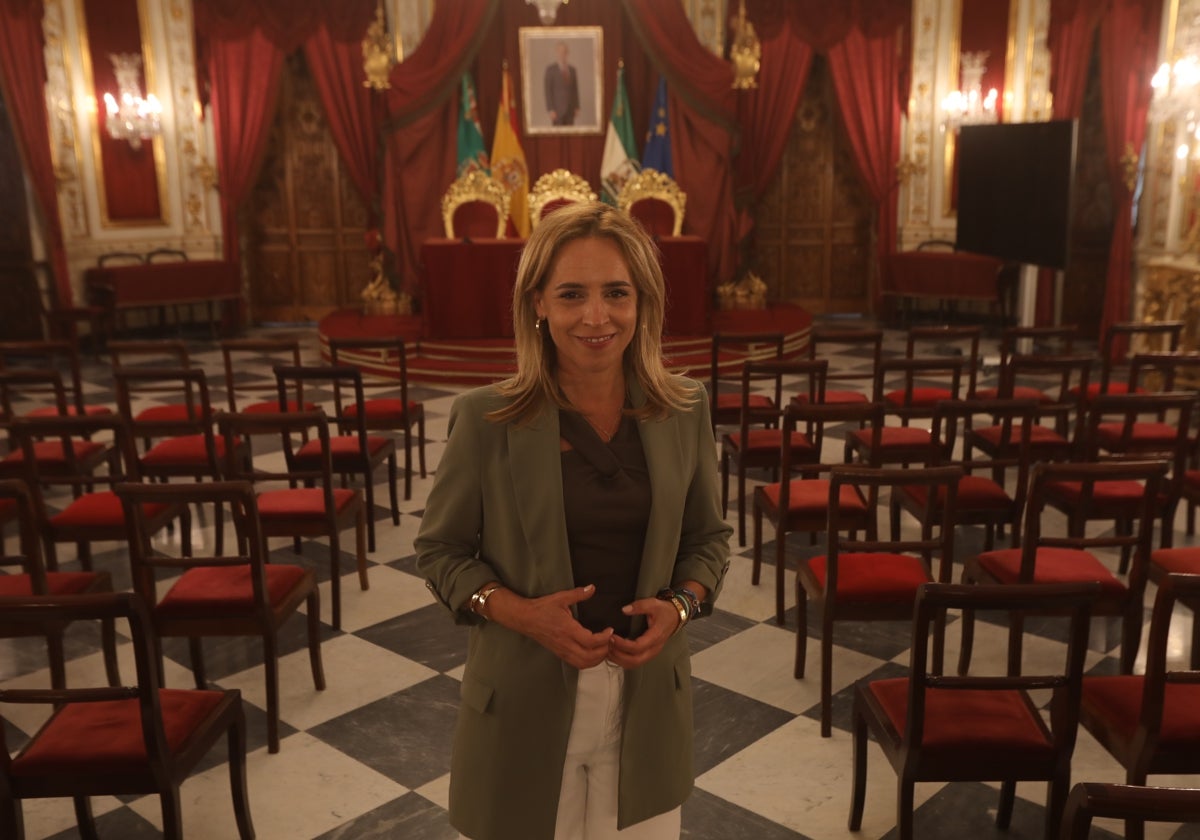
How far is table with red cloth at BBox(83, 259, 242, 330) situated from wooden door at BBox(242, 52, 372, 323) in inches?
24.9

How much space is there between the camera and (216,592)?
10.1ft

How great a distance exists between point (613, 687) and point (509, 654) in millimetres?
170

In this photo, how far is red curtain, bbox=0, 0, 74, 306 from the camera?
374 inches

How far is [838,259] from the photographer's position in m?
11.9

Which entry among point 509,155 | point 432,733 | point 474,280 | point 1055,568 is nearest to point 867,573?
point 1055,568

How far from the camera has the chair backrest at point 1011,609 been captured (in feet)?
6.57

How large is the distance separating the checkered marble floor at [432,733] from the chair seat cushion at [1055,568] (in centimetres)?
46

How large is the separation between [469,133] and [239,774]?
352 inches

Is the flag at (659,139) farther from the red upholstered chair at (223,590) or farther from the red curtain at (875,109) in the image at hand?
the red upholstered chair at (223,590)

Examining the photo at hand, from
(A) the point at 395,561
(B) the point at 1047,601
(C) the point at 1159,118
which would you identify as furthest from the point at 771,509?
(C) the point at 1159,118

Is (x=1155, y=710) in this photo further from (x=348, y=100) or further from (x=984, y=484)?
(x=348, y=100)

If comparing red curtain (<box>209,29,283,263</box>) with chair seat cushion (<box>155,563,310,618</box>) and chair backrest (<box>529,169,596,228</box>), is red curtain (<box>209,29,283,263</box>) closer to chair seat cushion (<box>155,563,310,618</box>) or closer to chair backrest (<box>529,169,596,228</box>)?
chair backrest (<box>529,169,596,228</box>)

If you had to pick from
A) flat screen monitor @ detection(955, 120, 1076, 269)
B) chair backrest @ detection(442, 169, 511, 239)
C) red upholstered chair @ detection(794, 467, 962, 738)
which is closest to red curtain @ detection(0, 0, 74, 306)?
chair backrest @ detection(442, 169, 511, 239)

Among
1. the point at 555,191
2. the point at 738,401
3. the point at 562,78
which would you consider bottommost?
the point at 738,401
